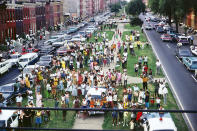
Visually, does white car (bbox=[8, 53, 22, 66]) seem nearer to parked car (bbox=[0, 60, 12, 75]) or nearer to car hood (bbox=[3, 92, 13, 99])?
parked car (bbox=[0, 60, 12, 75])

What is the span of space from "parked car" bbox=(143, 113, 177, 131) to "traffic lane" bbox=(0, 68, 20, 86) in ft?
55.8

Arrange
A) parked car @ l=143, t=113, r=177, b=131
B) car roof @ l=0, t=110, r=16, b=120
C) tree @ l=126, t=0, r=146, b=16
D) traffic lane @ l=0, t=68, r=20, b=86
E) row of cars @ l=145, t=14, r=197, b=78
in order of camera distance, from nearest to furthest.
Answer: parked car @ l=143, t=113, r=177, b=131 → car roof @ l=0, t=110, r=16, b=120 → traffic lane @ l=0, t=68, r=20, b=86 → row of cars @ l=145, t=14, r=197, b=78 → tree @ l=126, t=0, r=146, b=16

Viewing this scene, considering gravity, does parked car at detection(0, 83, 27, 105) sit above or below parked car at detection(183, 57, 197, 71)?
below

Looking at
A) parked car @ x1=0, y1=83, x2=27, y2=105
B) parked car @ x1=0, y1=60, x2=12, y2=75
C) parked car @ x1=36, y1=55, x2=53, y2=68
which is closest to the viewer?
parked car @ x1=0, y1=83, x2=27, y2=105

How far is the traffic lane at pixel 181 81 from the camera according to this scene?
19359 mm

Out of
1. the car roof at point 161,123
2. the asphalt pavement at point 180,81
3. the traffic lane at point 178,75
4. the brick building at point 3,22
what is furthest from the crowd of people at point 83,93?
the brick building at point 3,22

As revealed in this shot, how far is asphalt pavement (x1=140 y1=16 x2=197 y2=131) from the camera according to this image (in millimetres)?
18884

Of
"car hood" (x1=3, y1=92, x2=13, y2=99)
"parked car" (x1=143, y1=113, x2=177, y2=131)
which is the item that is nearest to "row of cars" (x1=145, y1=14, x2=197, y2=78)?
"parked car" (x1=143, y1=113, x2=177, y2=131)

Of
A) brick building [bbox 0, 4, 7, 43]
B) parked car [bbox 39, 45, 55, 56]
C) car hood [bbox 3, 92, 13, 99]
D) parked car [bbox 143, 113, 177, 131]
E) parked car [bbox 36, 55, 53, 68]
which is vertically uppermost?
brick building [bbox 0, 4, 7, 43]

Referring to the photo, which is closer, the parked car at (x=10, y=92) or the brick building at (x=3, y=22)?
the parked car at (x=10, y=92)

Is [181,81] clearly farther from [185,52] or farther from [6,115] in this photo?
[6,115]

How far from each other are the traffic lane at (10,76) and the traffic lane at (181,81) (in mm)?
16042

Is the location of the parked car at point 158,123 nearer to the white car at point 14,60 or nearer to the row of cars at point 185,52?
the row of cars at point 185,52

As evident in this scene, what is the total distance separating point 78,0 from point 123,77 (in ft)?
275
